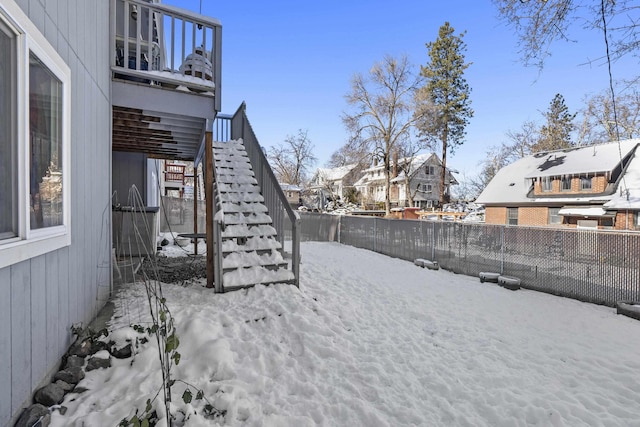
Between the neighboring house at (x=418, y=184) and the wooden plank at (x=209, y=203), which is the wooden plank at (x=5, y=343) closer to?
the wooden plank at (x=209, y=203)

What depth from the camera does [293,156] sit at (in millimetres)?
38906

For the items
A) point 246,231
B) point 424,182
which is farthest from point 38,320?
point 424,182

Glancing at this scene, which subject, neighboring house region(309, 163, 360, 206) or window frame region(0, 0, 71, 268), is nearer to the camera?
window frame region(0, 0, 71, 268)

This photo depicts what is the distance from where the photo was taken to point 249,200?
18.2 feet

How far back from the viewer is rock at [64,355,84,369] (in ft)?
7.91

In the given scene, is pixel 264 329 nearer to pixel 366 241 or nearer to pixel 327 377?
pixel 327 377

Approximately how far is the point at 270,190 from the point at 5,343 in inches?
164

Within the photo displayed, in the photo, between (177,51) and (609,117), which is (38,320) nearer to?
(177,51)

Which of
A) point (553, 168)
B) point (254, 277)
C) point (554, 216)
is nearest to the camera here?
point (254, 277)

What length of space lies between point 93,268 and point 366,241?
9132mm

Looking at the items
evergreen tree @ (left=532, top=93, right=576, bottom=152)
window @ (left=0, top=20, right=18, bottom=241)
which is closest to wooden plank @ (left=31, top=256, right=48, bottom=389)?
window @ (left=0, top=20, right=18, bottom=241)

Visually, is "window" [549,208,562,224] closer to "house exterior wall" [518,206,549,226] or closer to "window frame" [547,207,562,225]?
"window frame" [547,207,562,225]

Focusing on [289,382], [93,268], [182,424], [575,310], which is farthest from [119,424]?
[575,310]

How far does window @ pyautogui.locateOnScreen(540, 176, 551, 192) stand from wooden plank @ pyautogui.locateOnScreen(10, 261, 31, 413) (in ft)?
75.0
